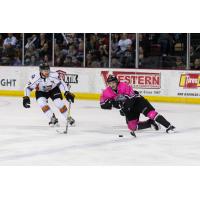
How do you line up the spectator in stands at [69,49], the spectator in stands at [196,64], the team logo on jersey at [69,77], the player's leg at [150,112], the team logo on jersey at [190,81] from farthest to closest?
1. the spectator in stands at [69,49]
2. the team logo on jersey at [69,77]
3. the spectator in stands at [196,64]
4. the team logo on jersey at [190,81]
5. the player's leg at [150,112]

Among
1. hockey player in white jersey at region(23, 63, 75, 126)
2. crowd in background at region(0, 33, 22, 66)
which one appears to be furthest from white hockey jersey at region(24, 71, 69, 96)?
crowd in background at region(0, 33, 22, 66)

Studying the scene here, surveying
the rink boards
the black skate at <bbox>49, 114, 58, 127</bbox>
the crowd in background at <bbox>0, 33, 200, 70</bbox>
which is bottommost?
the black skate at <bbox>49, 114, 58, 127</bbox>

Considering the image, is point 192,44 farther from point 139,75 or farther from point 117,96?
point 117,96

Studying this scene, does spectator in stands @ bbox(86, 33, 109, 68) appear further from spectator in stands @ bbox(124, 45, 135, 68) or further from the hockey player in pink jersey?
the hockey player in pink jersey

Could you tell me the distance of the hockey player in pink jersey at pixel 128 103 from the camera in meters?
8.27

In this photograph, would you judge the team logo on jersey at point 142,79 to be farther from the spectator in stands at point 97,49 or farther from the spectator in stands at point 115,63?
the spectator in stands at point 97,49

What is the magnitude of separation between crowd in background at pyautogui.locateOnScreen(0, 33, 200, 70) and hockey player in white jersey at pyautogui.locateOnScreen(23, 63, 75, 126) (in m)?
4.26

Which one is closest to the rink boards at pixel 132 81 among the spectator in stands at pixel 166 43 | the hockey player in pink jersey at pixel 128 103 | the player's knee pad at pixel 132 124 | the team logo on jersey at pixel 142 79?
the team logo on jersey at pixel 142 79

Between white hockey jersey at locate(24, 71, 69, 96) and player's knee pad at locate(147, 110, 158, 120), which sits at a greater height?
white hockey jersey at locate(24, 71, 69, 96)

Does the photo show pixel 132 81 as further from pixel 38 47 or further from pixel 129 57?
pixel 38 47

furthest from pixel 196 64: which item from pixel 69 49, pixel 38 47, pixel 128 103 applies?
pixel 128 103

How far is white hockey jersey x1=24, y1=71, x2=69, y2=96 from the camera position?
9234 mm

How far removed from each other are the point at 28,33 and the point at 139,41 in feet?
9.10

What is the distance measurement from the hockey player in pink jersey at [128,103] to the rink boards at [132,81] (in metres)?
4.16
